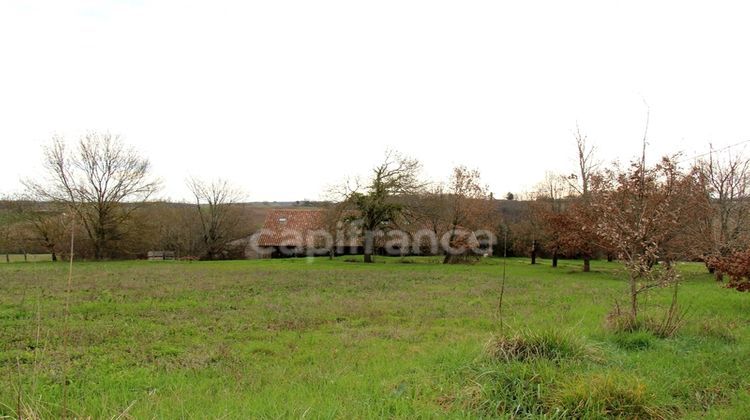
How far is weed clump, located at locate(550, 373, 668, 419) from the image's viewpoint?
12.1 feet

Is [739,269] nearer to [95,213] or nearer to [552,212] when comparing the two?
[552,212]

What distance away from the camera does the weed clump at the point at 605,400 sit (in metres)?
3.68

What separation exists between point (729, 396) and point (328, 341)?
533cm

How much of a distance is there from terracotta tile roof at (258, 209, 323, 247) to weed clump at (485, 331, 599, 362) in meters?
36.6

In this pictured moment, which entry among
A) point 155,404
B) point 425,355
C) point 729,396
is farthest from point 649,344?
point 155,404

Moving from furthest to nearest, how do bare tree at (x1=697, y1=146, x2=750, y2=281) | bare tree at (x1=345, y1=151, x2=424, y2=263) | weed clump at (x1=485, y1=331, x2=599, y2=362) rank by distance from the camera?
bare tree at (x1=345, y1=151, x2=424, y2=263) < bare tree at (x1=697, y1=146, x2=750, y2=281) < weed clump at (x1=485, y1=331, x2=599, y2=362)

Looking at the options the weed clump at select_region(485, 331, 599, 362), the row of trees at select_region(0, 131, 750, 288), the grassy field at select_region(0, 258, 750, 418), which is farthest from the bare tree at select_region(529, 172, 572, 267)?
the weed clump at select_region(485, 331, 599, 362)

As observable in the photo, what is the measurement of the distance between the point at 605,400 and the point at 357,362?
10.3 ft

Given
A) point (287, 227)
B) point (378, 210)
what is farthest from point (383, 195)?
point (287, 227)

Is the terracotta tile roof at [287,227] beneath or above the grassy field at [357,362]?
above

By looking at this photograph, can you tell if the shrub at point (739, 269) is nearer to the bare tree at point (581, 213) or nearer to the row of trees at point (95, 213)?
the bare tree at point (581, 213)

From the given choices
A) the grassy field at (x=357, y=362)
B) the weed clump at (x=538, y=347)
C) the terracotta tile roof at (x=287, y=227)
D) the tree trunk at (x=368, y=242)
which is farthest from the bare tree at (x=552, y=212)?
the weed clump at (x=538, y=347)

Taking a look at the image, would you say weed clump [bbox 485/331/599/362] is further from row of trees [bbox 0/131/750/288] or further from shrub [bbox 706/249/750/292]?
row of trees [bbox 0/131/750/288]

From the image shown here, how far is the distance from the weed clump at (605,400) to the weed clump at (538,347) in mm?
848
